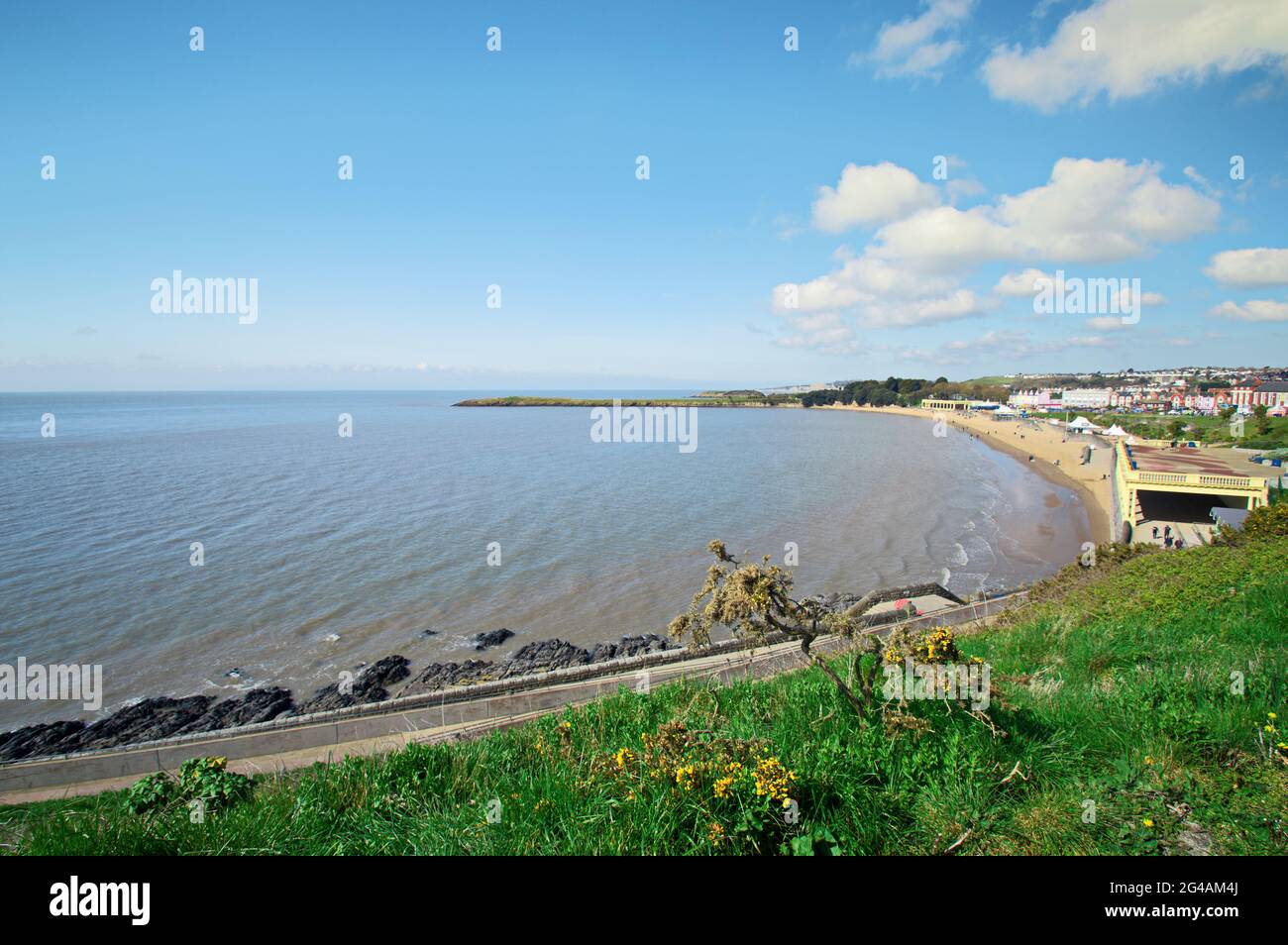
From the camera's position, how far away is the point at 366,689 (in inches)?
573

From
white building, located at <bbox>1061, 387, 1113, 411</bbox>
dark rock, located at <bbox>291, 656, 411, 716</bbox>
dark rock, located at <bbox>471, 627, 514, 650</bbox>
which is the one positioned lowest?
dark rock, located at <bbox>291, 656, 411, 716</bbox>

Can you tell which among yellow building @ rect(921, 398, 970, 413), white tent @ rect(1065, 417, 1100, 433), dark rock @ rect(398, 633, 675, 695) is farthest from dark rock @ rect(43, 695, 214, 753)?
yellow building @ rect(921, 398, 970, 413)

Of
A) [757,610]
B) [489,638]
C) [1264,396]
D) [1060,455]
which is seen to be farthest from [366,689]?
[1264,396]

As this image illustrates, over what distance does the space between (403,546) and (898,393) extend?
179 metres

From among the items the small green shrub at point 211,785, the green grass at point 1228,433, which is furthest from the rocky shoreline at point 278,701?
the green grass at point 1228,433

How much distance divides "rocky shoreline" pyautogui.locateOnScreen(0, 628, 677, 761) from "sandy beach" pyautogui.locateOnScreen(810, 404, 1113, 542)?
28.8 metres

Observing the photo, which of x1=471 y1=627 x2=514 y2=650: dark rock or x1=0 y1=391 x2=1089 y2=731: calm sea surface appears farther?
x1=471 y1=627 x2=514 y2=650: dark rock

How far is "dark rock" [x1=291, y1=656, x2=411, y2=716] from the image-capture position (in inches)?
543

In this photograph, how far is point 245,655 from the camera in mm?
16438

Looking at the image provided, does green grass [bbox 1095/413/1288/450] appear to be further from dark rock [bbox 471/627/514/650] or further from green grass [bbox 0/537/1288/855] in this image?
green grass [bbox 0/537/1288/855]

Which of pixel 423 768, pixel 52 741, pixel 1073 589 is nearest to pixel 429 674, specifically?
pixel 52 741

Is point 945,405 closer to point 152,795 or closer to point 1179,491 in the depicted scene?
point 1179,491

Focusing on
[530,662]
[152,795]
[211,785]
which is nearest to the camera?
[211,785]
